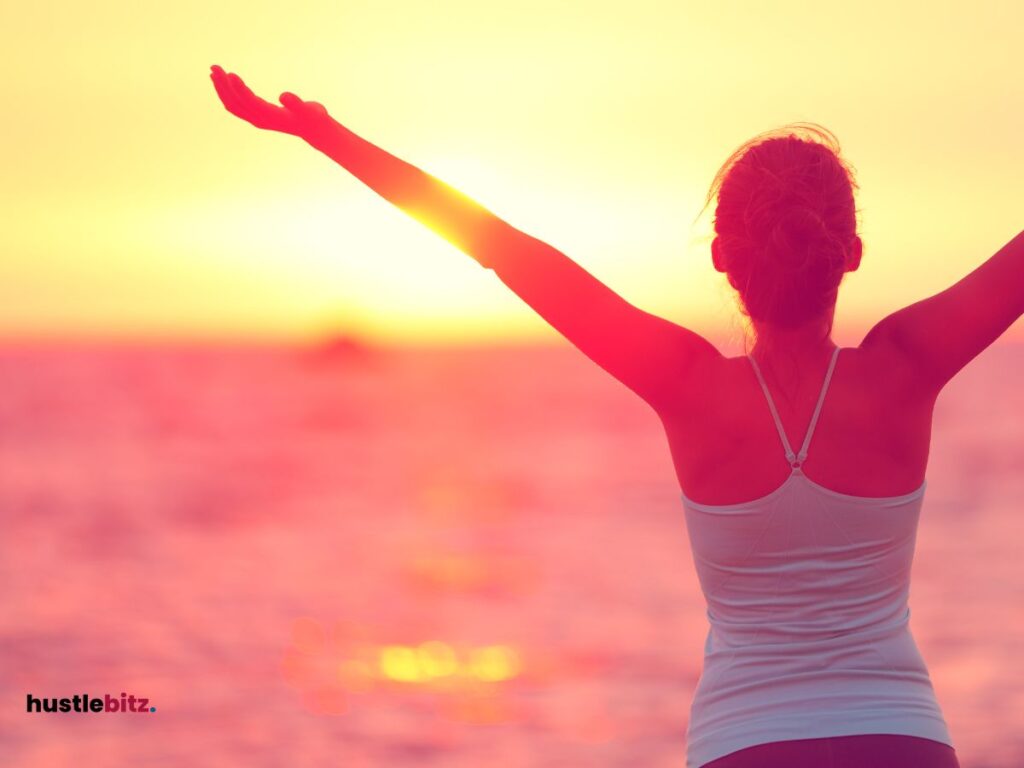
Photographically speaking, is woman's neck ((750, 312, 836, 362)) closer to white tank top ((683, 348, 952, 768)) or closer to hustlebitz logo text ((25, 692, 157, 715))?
white tank top ((683, 348, 952, 768))

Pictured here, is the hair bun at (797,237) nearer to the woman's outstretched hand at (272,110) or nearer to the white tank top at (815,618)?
the white tank top at (815,618)

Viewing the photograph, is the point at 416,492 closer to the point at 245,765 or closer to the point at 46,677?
the point at 46,677

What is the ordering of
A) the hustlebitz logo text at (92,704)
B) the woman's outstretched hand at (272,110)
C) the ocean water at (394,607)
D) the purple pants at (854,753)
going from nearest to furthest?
the purple pants at (854,753)
the woman's outstretched hand at (272,110)
the ocean water at (394,607)
the hustlebitz logo text at (92,704)

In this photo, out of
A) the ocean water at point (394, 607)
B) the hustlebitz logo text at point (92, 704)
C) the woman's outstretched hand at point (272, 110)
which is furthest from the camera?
the hustlebitz logo text at point (92, 704)

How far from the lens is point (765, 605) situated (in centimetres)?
197

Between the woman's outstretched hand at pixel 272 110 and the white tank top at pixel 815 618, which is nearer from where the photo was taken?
the white tank top at pixel 815 618

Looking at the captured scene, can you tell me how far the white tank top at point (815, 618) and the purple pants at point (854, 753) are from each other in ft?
0.04

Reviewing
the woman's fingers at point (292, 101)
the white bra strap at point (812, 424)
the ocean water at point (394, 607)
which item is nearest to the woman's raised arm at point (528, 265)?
the woman's fingers at point (292, 101)

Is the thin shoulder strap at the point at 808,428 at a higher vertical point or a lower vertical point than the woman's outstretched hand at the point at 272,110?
lower

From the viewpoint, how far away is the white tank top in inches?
76.2

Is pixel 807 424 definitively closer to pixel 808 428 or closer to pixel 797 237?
pixel 808 428

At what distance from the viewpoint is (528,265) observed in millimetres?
2029

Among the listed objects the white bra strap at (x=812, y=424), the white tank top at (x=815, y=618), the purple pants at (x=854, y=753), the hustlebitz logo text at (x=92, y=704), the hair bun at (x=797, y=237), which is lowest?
the purple pants at (x=854, y=753)

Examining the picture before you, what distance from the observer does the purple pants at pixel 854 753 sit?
190 cm
